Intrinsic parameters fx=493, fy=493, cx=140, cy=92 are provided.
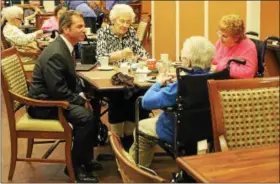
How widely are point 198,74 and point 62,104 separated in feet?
3.01

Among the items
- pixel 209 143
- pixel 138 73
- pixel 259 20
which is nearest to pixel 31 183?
pixel 138 73

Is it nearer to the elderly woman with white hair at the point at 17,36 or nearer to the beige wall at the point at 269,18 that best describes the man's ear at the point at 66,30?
the elderly woman with white hair at the point at 17,36

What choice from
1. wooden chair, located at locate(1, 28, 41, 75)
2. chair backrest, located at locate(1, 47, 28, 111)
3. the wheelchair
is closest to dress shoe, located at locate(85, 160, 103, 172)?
chair backrest, located at locate(1, 47, 28, 111)

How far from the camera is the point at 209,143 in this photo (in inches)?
115

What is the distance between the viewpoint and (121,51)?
3.94 metres

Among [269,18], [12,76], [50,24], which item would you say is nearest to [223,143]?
[12,76]

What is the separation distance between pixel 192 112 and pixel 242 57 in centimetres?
92

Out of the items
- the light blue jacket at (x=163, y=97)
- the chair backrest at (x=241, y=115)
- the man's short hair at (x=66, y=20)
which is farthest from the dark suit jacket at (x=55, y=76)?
the chair backrest at (x=241, y=115)

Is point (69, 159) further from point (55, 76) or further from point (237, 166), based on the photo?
point (237, 166)

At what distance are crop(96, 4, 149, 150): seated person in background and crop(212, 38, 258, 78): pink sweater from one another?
30.6 inches

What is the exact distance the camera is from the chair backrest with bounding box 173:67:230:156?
2689 mm

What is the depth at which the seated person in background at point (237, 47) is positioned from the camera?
3.39m

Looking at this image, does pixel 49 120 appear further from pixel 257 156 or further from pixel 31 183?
pixel 257 156

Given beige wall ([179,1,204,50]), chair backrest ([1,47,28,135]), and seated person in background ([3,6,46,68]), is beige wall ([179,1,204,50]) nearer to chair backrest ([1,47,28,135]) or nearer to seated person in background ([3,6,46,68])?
seated person in background ([3,6,46,68])
